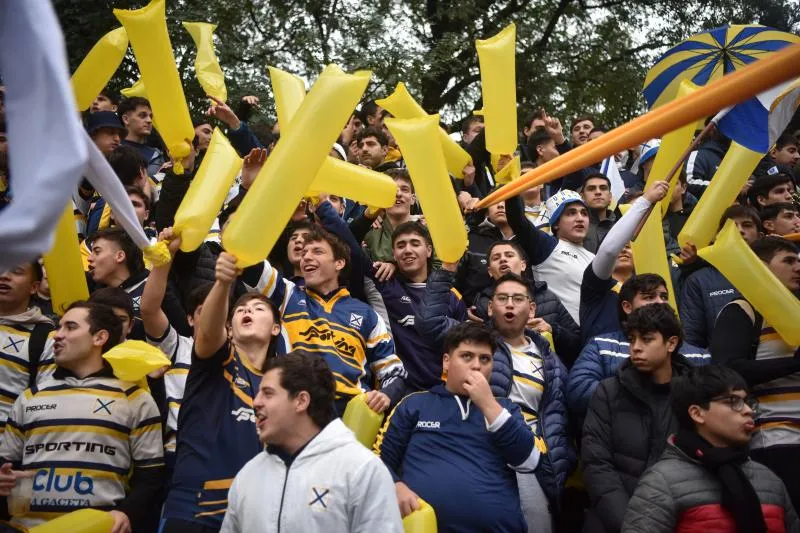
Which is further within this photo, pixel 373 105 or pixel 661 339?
pixel 373 105

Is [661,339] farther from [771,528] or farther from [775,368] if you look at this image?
[771,528]

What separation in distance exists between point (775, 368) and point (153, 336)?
331 cm

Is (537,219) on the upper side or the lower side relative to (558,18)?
lower

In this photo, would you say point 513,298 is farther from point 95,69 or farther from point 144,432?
point 95,69

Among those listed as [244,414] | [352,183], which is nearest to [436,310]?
[352,183]

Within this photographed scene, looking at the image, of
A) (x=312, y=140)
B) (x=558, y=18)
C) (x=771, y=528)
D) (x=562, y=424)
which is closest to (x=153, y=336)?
(x=312, y=140)

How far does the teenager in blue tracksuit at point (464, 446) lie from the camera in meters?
4.53

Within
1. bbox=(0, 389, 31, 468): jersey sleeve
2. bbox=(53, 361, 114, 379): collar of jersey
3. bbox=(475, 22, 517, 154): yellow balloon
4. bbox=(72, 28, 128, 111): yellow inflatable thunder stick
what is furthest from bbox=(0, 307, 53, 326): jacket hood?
bbox=(475, 22, 517, 154): yellow balloon

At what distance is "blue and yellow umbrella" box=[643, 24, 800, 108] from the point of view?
21.9 ft

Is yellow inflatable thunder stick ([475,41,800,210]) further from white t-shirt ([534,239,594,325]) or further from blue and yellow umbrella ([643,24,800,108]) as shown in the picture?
blue and yellow umbrella ([643,24,800,108])

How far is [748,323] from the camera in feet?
17.1

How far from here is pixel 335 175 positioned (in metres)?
5.40

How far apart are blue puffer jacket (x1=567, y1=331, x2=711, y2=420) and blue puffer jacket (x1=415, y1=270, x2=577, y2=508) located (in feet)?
0.25

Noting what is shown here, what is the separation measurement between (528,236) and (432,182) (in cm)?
166
